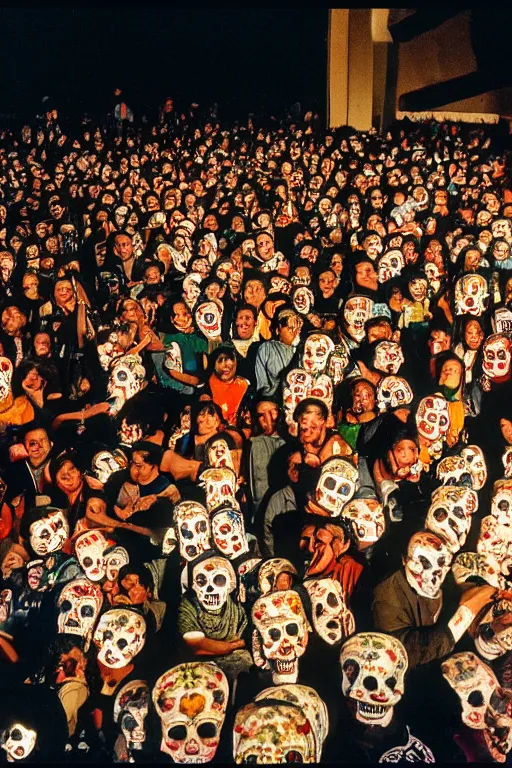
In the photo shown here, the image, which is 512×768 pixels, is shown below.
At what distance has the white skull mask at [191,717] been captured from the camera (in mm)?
3967

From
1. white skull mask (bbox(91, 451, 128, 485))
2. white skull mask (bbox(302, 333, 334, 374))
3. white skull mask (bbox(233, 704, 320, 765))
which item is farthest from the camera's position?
white skull mask (bbox(302, 333, 334, 374))

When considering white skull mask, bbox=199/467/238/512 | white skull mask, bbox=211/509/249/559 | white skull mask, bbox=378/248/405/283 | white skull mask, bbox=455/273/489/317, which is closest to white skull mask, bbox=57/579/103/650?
white skull mask, bbox=211/509/249/559

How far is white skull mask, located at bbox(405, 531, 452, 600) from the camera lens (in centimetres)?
440

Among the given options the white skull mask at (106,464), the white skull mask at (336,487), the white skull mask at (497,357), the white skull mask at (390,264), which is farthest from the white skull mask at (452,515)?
the white skull mask at (390,264)

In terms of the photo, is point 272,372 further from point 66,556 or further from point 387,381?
point 66,556

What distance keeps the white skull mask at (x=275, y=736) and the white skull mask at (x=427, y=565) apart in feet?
2.82

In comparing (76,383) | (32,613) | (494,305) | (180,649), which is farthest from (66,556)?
(494,305)

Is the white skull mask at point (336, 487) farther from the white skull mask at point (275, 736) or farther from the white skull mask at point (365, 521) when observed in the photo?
the white skull mask at point (275, 736)

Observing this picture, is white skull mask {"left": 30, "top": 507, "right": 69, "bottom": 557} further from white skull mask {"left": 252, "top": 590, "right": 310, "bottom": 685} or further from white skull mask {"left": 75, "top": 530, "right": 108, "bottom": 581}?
white skull mask {"left": 252, "top": 590, "right": 310, "bottom": 685}

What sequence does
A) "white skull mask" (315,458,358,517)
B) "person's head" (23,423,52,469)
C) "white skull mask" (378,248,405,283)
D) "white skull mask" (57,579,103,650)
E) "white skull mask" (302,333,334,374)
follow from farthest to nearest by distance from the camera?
"white skull mask" (378,248,405,283) → "white skull mask" (302,333,334,374) → "person's head" (23,423,52,469) → "white skull mask" (315,458,358,517) → "white skull mask" (57,579,103,650)

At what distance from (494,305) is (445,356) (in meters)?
0.74

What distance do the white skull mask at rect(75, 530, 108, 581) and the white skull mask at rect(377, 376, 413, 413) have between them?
69.5 inches

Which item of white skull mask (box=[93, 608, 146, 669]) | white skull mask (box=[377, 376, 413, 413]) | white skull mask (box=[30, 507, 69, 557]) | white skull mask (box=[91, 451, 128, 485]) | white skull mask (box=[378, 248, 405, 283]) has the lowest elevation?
white skull mask (box=[93, 608, 146, 669])

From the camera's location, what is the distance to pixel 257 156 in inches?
358
